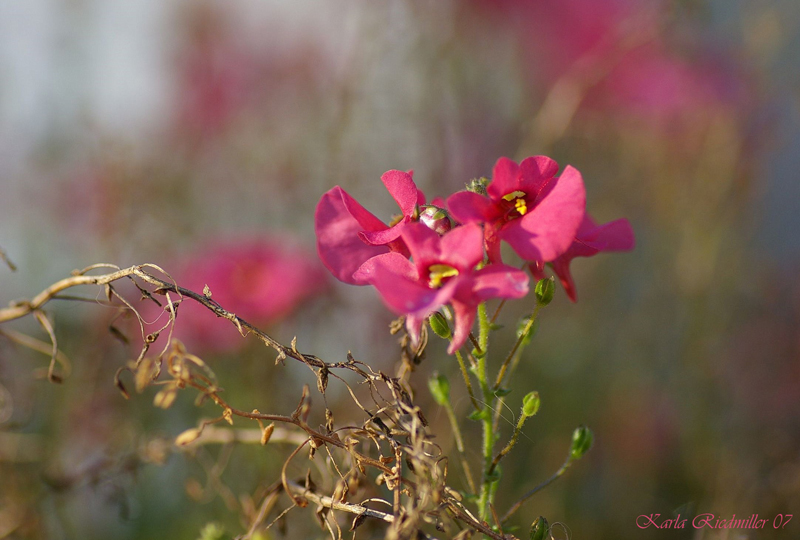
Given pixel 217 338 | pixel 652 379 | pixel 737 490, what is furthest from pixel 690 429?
pixel 217 338

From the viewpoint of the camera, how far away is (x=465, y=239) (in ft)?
1.34

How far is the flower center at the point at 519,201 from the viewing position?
1.57ft

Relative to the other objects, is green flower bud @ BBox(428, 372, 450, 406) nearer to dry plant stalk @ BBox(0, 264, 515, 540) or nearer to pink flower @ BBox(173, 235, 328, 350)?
dry plant stalk @ BBox(0, 264, 515, 540)

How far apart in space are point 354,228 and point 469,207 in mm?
113

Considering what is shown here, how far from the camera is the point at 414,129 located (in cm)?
134

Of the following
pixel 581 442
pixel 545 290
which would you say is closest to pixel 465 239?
pixel 545 290

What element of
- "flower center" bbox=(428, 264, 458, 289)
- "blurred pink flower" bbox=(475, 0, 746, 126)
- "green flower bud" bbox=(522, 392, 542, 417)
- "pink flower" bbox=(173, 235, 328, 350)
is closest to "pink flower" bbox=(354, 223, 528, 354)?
"flower center" bbox=(428, 264, 458, 289)

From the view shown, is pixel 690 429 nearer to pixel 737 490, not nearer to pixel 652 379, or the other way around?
pixel 652 379

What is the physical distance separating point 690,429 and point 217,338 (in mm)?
1025
